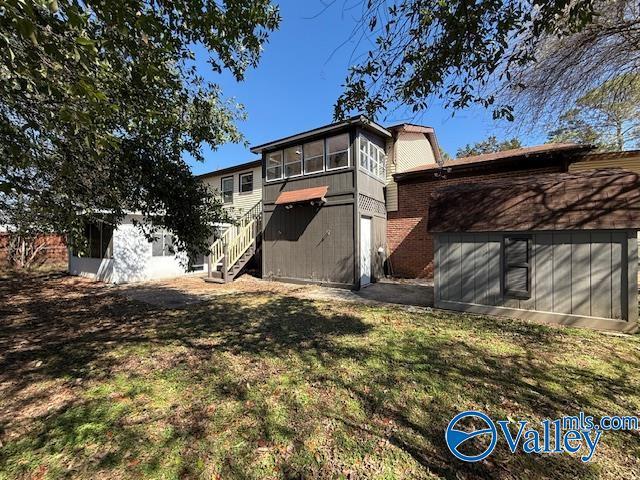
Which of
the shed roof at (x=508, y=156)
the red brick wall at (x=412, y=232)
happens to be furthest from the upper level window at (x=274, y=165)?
the red brick wall at (x=412, y=232)

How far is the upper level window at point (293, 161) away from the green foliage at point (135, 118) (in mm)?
5782

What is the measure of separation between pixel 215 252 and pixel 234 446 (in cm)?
1036

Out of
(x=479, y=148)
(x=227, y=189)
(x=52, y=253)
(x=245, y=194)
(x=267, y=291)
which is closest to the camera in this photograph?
A: (x=267, y=291)

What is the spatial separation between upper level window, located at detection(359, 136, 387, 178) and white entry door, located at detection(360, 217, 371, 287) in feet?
6.48

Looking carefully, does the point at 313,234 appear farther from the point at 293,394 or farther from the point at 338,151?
the point at 293,394

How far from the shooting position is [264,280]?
38.8 feet

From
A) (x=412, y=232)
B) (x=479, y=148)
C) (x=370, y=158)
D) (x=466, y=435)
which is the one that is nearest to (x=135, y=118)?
(x=466, y=435)

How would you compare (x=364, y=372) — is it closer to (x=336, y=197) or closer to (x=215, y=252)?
(x=336, y=197)

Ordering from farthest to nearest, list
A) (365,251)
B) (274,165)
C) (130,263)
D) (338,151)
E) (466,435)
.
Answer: (274,165) → (130,263) → (365,251) → (338,151) → (466,435)

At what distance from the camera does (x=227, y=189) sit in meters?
17.4

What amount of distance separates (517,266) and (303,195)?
685 centimetres

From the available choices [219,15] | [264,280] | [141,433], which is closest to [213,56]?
[219,15]

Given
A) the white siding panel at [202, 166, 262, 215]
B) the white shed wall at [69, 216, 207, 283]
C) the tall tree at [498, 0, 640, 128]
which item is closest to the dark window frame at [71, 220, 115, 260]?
the white shed wall at [69, 216, 207, 283]

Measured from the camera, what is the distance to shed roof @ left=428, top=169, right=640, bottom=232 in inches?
212
